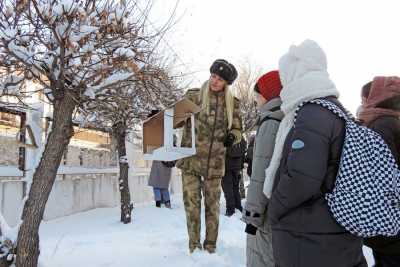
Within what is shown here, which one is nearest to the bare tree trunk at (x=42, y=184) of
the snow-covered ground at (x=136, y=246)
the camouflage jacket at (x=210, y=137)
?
the snow-covered ground at (x=136, y=246)

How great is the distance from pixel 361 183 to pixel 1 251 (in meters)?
2.50

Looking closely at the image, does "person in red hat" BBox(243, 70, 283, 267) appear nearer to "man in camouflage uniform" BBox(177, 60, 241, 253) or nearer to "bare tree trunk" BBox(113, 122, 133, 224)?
"man in camouflage uniform" BBox(177, 60, 241, 253)

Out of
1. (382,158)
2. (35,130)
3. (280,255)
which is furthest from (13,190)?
(382,158)

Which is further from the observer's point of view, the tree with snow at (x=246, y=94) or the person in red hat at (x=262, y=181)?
the tree with snow at (x=246, y=94)

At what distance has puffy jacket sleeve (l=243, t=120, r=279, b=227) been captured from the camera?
8.50 feet

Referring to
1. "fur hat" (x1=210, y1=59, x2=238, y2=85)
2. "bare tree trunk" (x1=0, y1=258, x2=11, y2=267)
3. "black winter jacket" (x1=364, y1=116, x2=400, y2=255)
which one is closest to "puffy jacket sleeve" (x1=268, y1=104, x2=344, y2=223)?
"black winter jacket" (x1=364, y1=116, x2=400, y2=255)

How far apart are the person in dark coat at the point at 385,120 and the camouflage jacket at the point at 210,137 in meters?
1.42

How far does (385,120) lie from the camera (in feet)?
10.4

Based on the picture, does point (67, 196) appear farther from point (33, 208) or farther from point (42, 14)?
point (42, 14)

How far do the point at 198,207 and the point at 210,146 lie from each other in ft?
2.01

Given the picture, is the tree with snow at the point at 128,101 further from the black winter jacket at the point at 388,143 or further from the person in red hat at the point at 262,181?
the black winter jacket at the point at 388,143

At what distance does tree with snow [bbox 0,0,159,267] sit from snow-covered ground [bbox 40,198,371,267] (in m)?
0.65

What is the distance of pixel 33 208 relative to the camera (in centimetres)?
315

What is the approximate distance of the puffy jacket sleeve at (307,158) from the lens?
2.05m
